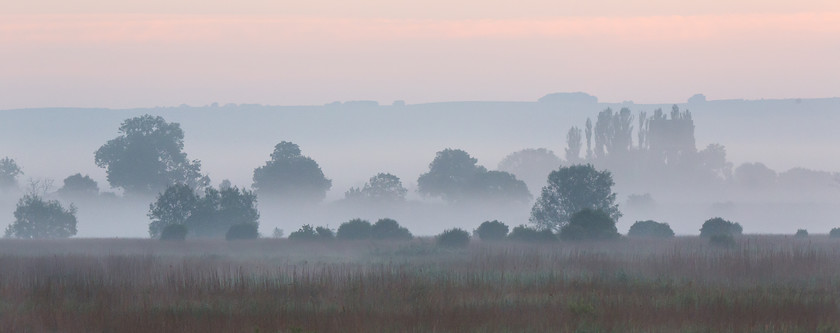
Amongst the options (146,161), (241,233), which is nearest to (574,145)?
(146,161)

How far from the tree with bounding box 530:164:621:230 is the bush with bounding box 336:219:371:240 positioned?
10994mm

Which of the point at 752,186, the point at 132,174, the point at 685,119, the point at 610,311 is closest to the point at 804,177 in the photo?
the point at 752,186

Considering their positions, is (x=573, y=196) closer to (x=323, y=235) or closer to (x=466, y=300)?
(x=323, y=235)

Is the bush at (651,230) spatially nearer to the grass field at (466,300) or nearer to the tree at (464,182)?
the grass field at (466,300)

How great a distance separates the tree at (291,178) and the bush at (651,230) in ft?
185

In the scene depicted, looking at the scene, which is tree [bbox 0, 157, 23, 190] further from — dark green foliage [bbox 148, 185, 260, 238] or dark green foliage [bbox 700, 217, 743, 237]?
dark green foliage [bbox 700, 217, 743, 237]

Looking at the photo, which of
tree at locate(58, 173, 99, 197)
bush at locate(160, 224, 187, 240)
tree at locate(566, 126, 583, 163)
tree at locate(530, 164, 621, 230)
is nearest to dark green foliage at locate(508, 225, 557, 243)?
tree at locate(530, 164, 621, 230)

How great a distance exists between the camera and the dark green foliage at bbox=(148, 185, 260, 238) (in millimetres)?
63875

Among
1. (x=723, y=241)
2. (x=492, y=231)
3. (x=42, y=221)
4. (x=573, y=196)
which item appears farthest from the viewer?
(x=42, y=221)

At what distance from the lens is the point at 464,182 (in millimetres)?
122125

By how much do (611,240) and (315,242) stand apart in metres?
14.3

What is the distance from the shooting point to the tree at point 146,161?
340ft

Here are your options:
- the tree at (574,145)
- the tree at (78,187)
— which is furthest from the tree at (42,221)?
the tree at (574,145)

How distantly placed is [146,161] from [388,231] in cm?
5539
